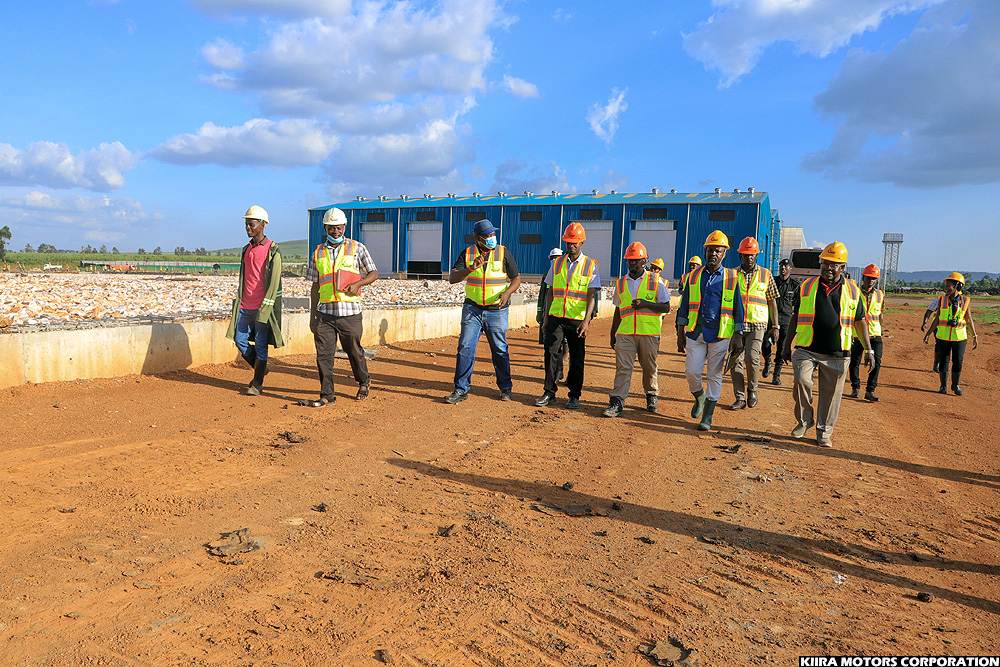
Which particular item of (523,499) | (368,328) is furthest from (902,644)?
(368,328)

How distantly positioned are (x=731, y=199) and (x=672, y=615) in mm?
38359

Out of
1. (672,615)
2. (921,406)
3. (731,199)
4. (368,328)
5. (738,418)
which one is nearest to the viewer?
(672,615)

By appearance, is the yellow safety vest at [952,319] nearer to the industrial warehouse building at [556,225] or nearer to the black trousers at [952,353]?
the black trousers at [952,353]

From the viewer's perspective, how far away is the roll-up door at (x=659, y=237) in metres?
38.1

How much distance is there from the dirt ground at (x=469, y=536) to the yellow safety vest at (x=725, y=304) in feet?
3.48

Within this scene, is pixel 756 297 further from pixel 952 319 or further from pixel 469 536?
pixel 469 536

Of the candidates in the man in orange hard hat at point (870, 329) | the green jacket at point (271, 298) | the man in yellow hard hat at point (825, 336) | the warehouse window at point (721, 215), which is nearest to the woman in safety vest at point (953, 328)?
the man in orange hard hat at point (870, 329)

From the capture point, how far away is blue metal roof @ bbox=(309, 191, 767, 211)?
38438mm

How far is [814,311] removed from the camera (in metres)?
6.34

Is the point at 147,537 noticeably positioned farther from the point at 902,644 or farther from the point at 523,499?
the point at 902,644

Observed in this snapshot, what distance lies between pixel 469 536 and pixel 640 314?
418cm

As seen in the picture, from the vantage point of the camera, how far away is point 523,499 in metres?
4.45

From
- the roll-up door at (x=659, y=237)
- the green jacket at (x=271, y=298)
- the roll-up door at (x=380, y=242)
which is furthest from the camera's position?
the roll-up door at (x=380, y=242)

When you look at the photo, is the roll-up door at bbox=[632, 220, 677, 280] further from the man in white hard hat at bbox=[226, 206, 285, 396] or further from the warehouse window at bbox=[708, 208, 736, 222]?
the man in white hard hat at bbox=[226, 206, 285, 396]
